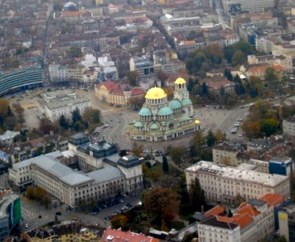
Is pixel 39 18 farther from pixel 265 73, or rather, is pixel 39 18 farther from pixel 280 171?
pixel 280 171

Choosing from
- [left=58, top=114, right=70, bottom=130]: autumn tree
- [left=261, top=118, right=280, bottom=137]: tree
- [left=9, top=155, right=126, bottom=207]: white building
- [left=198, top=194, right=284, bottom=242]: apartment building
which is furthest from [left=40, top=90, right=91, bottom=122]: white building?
[left=198, top=194, right=284, bottom=242]: apartment building

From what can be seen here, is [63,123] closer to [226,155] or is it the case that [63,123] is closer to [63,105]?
[63,105]

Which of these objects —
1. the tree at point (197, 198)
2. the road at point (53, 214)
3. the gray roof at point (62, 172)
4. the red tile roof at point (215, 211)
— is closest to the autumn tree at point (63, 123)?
the gray roof at point (62, 172)

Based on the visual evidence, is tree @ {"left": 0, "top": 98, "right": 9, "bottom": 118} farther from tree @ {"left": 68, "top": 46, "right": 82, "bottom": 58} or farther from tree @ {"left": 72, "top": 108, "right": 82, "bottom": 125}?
tree @ {"left": 68, "top": 46, "right": 82, "bottom": 58}

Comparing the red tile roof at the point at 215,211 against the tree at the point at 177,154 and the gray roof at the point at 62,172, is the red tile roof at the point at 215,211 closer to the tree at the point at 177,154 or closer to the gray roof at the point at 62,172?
the gray roof at the point at 62,172

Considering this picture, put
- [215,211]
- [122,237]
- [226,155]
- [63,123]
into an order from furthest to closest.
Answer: [63,123] → [226,155] → [215,211] → [122,237]

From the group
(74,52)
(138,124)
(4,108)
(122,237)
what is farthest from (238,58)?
(122,237)

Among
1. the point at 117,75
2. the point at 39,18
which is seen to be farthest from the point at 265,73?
the point at 39,18
